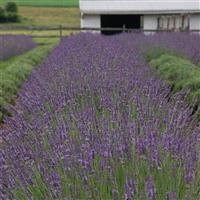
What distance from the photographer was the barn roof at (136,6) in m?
26.3

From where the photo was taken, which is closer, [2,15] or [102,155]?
[102,155]

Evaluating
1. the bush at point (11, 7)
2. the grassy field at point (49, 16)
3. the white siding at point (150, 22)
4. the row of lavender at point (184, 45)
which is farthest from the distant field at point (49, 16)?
the row of lavender at point (184, 45)

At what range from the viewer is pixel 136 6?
89.2ft

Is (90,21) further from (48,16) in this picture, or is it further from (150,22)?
(48,16)

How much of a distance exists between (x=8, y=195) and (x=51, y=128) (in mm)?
904

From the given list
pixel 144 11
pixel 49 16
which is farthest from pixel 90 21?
pixel 49 16

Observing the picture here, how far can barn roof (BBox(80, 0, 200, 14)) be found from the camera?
26.3 metres

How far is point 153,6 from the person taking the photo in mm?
26797

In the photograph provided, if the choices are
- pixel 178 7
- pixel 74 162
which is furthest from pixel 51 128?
pixel 178 7

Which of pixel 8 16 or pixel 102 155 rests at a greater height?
pixel 102 155

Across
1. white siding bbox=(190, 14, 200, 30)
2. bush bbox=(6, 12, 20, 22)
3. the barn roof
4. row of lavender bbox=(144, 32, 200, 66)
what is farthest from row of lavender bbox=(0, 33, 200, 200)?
bush bbox=(6, 12, 20, 22)

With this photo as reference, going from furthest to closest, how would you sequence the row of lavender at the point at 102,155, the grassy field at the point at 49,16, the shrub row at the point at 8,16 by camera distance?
the grassy field at the point at 49,16, the shrub row at the point at 8,16, the row of lavender at the point at 102,155

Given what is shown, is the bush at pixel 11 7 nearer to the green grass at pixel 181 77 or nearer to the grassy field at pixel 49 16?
the grassy field at pixel 49 16

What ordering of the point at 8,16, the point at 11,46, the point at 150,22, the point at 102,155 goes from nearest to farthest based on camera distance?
the point at 102,155 → the point at 11,46 → the point at 150,22 → the point at 8,16
